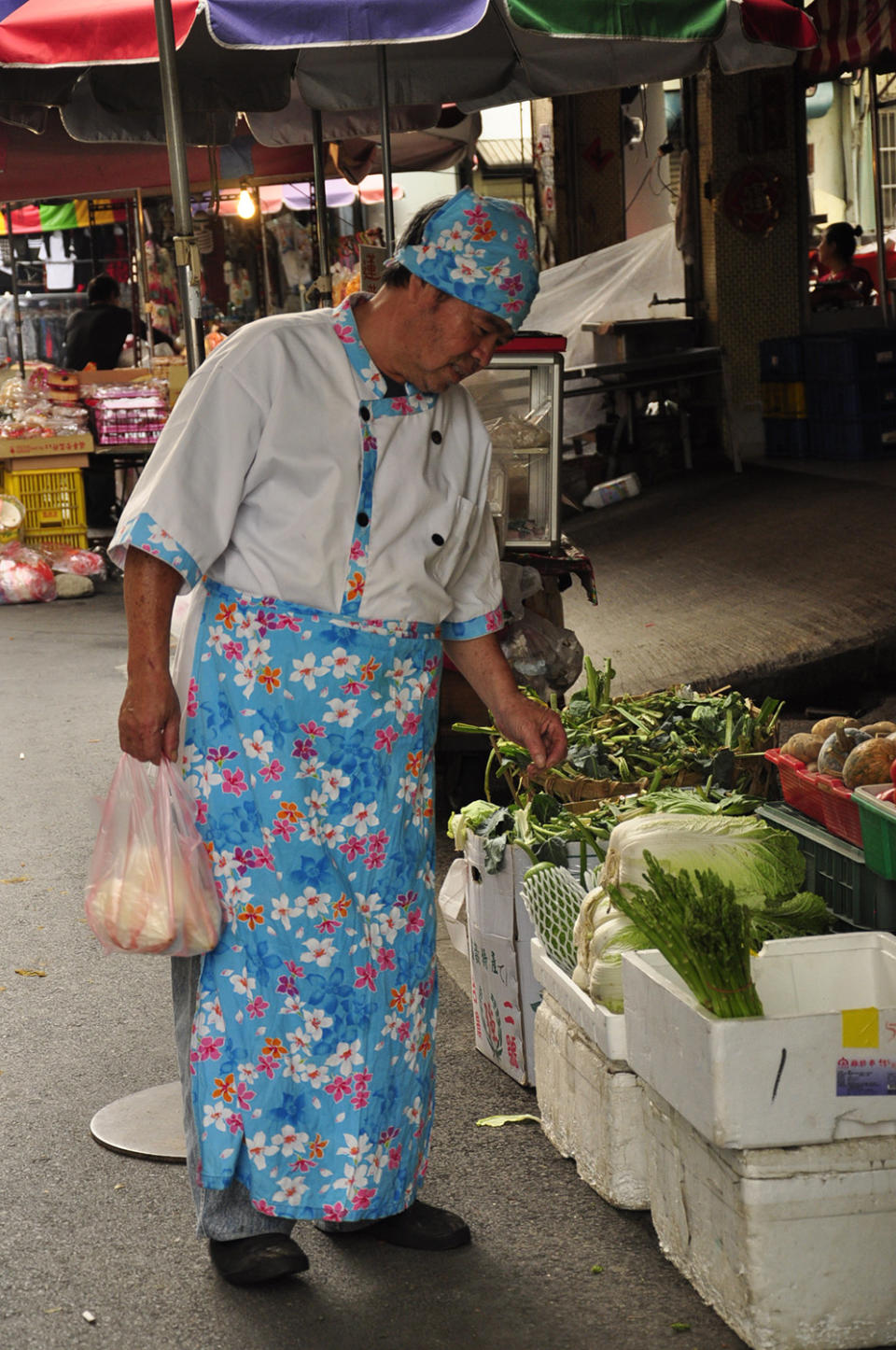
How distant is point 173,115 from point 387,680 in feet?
6.69

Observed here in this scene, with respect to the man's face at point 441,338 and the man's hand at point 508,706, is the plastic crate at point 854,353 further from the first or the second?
the man's face at point 441,338

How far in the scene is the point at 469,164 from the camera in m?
14.5

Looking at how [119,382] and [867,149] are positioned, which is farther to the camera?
[867,149]

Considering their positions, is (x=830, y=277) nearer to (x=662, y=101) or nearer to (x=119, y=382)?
(x=662, y=101)

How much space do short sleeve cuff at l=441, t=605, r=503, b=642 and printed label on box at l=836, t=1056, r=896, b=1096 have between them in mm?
1142

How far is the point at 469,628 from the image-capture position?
317 cm

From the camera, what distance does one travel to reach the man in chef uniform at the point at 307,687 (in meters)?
2.77

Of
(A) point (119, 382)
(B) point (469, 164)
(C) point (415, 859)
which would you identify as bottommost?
(C) point (415, 859)

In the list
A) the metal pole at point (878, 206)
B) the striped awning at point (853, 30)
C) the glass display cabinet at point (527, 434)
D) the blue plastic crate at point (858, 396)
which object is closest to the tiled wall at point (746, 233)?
the metal pole at point (878, 206)

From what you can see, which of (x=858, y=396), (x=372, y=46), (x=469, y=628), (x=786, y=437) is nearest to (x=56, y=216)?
(x=786, y=437)

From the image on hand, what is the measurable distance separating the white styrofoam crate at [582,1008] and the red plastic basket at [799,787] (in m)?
0.63

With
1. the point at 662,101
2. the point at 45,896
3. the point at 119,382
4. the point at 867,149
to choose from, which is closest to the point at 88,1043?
the point at 45,896

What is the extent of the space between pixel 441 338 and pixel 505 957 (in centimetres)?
164

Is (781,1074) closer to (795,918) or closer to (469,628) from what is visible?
(795,918)
